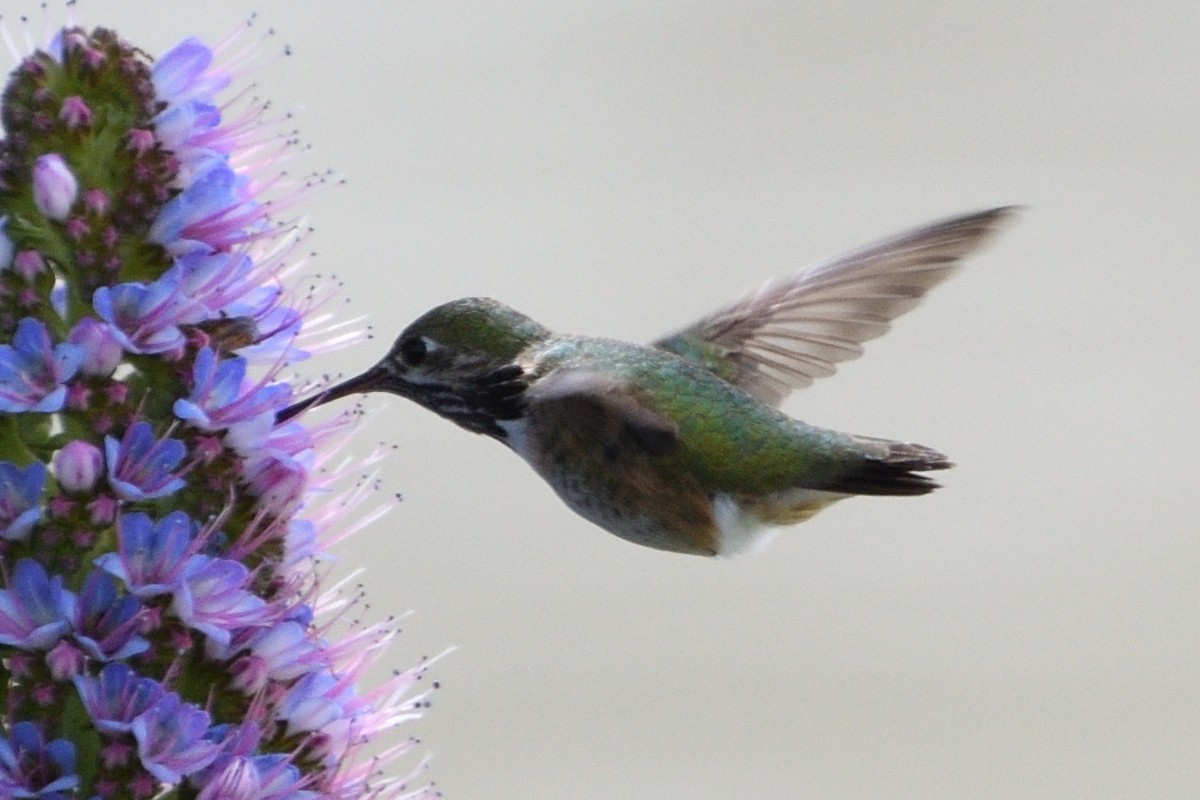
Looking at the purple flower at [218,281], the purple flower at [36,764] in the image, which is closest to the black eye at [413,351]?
the purple flower at [218,281]

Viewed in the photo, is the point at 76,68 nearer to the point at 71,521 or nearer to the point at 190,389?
the point at 190,389

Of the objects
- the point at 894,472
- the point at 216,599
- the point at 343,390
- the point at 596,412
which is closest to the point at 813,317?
the point at 894,472

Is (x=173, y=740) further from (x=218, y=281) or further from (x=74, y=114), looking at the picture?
(x=74, y=114)

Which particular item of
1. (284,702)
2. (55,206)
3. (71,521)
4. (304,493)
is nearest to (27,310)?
A: (55,206)

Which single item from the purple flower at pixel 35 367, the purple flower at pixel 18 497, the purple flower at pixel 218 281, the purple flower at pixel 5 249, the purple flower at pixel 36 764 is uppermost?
the purple flower at pixel 218 281

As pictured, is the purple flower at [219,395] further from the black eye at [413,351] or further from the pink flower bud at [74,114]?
the black eye at [413,351]

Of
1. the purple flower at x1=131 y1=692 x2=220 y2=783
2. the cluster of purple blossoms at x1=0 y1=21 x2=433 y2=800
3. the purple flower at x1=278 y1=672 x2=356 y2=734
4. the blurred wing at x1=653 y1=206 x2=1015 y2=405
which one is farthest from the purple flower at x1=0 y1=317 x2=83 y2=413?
the blurred wing at x1=653 y1=206 x2=1015 y2=405
